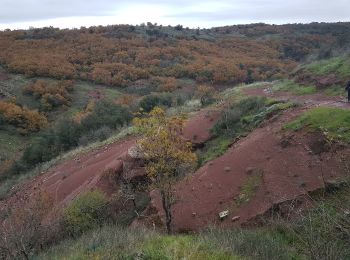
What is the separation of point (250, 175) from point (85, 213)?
5760 millimetres

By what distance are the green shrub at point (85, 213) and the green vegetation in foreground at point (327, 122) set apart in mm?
7074

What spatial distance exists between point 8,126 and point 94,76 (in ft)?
Result: 55.8

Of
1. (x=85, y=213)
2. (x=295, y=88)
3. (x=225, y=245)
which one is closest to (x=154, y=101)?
(x=295, y=88)

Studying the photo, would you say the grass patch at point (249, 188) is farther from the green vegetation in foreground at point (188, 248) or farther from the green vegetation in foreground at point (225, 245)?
the green vegetation in foreground at point (188, 248)

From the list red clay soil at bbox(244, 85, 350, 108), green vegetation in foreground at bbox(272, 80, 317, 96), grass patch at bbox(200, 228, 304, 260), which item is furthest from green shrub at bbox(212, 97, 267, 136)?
grass patch at bbox(200, 228, 304, 260)

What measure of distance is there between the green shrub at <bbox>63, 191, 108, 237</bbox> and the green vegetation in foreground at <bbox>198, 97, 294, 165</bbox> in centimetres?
417

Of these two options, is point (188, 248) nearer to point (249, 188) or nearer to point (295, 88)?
point (249, 188)

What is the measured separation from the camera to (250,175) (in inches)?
569

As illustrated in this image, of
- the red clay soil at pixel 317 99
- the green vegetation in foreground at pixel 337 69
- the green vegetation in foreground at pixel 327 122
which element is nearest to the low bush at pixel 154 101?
the red clay soil at pixel 317 99

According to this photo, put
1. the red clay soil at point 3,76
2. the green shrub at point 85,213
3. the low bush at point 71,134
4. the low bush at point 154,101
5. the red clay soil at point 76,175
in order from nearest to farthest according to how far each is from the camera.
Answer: the green shrub at point 85,213
the red clay soil at point 76,175
the low bush at point 71,134
the low bush at point 154,101
the red clay soil at point 3,76

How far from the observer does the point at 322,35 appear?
272ft

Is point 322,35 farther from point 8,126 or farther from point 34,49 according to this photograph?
point 8,126

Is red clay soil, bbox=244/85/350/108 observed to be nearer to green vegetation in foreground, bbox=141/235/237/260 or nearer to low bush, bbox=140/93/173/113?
green vegetation in foreground, bbox=141/235/237/260

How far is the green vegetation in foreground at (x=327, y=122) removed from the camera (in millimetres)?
13586
